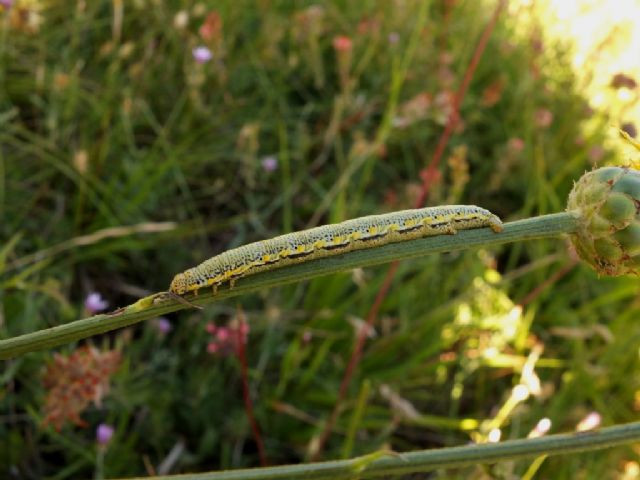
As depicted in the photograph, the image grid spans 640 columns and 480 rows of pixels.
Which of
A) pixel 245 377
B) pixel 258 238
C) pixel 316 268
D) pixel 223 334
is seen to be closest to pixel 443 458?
pixel 316 268

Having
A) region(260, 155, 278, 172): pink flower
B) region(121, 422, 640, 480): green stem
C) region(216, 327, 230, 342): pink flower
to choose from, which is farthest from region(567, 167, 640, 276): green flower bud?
region(260, 155, 278, 172): pink flower

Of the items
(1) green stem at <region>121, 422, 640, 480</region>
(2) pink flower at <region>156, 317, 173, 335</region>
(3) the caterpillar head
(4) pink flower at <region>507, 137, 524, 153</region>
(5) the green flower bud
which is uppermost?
(4) pink flower at <region>507, 137, 524, 153</region>

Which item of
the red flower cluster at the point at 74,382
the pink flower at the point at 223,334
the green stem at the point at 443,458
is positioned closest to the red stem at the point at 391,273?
the pink flower at the point at 223,334

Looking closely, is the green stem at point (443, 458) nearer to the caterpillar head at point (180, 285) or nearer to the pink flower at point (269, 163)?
the caterpillar head at point (180, 285)

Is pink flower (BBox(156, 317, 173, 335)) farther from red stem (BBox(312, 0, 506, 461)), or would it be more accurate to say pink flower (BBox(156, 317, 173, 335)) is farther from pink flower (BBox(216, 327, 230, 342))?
red stem (BBox(312, 0, 506, 461))

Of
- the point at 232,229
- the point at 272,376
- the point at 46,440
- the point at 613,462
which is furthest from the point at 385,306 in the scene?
the point at 46,440

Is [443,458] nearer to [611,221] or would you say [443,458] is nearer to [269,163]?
[611,221]
